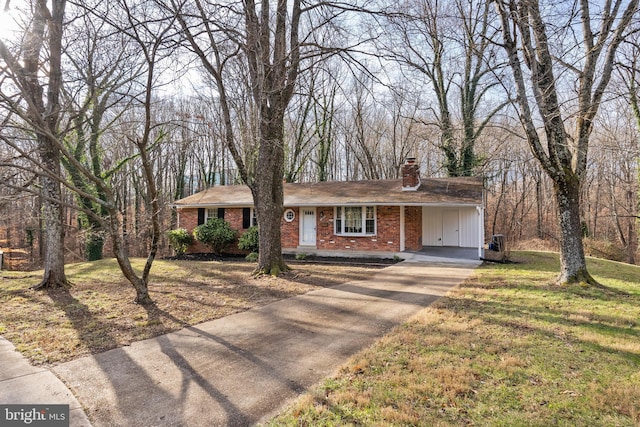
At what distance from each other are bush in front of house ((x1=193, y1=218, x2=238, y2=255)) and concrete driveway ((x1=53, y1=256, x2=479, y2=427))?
10.5m

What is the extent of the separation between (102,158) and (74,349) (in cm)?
1897

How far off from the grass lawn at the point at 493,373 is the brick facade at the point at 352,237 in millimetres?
8340

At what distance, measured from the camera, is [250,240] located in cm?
1619

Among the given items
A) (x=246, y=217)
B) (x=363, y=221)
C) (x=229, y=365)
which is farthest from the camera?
(x=246, y=217)

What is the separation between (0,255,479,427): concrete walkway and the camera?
3154mm

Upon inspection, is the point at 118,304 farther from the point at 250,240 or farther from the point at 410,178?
the point at 410,178

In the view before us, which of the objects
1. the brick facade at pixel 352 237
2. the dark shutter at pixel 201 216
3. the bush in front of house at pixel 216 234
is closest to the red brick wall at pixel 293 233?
the brick facade at pixel 352 237

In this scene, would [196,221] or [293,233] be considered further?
[196,221]

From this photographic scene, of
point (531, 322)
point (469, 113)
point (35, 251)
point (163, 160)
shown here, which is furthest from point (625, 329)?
point (35, 251)

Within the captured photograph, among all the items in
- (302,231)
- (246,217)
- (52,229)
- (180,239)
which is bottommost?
(180,239)

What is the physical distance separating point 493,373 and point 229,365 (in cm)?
288

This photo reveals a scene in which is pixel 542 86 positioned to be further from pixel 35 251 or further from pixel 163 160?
pixel 35 251

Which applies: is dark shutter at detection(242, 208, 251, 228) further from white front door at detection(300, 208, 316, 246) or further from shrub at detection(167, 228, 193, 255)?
shrub at detection(167, 228, 193, 255)

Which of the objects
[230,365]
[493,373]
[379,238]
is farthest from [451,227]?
[230,365]
